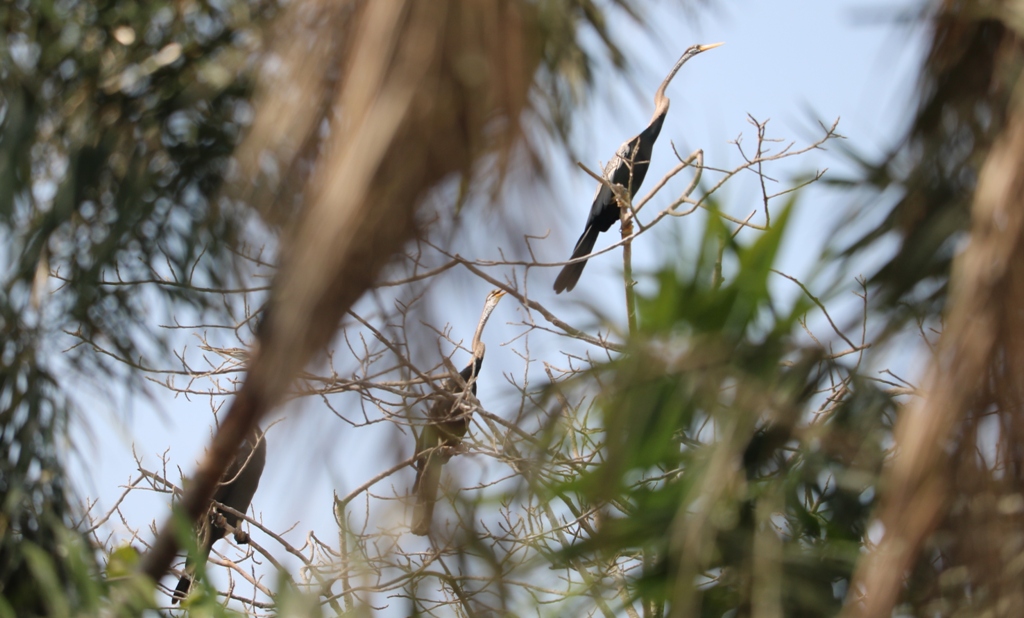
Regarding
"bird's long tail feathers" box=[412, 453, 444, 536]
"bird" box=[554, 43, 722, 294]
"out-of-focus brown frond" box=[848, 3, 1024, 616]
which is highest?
"bird" box=[554, 43, 722, 294]

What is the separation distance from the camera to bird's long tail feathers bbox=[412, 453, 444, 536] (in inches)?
38.6

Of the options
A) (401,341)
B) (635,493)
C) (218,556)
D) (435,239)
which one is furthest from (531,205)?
(218,556)

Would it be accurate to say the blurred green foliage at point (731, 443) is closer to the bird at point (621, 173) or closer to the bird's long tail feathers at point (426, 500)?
the bird's long tail feathers at point (426, 500)

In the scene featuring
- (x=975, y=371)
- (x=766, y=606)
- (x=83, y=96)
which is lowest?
(x=766, y=606)

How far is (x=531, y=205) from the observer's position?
1061 millimetres

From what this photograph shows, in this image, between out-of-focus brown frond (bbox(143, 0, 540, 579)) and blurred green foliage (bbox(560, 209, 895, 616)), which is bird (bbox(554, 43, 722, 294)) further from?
out-of-focus brown frond (bbox(143, 0, 540, 579))

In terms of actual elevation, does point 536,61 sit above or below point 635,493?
above

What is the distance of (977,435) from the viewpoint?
3.54 feet

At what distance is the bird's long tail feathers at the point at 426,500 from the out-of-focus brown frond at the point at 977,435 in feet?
1.66

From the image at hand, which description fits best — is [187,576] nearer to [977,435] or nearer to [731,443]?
[731,443]

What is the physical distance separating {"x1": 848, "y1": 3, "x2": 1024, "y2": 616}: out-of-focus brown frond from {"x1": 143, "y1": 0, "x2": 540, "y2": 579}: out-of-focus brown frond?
0.56m

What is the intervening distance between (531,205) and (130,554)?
143 cm

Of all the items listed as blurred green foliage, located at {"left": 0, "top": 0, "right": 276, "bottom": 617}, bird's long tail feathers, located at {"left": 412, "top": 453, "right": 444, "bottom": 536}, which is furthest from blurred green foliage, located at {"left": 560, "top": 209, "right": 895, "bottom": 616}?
blurred green foliage, located at {"left": 0, "top": 0, "right": 276, "bottom": 617}

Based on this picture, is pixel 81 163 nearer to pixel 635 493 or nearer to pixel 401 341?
pixel 401 341
